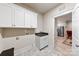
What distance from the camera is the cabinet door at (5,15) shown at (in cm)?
189

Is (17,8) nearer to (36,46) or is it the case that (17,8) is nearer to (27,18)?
(27,18)

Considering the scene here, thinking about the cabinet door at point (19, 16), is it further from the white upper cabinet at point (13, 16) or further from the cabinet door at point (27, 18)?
the cabinet door at point (27, 18)

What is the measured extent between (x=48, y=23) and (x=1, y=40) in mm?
2804

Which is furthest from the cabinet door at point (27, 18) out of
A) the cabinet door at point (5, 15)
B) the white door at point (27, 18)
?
the cabinet door at point (5, 15)

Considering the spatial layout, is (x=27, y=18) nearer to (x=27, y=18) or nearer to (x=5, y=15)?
(x=27, y=18)

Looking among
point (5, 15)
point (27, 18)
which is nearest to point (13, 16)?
point (5, 15)

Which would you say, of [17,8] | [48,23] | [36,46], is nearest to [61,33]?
[48,23]

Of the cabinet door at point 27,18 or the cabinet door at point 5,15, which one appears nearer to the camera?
the cabinet door at point 5,15

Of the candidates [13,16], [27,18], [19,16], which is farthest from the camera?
[27,18]

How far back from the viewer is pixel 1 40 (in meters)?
2.07

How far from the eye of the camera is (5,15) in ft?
6.51

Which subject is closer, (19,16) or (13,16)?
(13,16)

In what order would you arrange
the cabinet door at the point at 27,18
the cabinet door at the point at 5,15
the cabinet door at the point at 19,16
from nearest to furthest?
the cabinet door at the point at 5,15, the cabinet door at the point at 19,16, the cabinet door at the point at 27,18

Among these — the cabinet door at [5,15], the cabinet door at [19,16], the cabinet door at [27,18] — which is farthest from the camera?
the cabinet door at [27,18]
